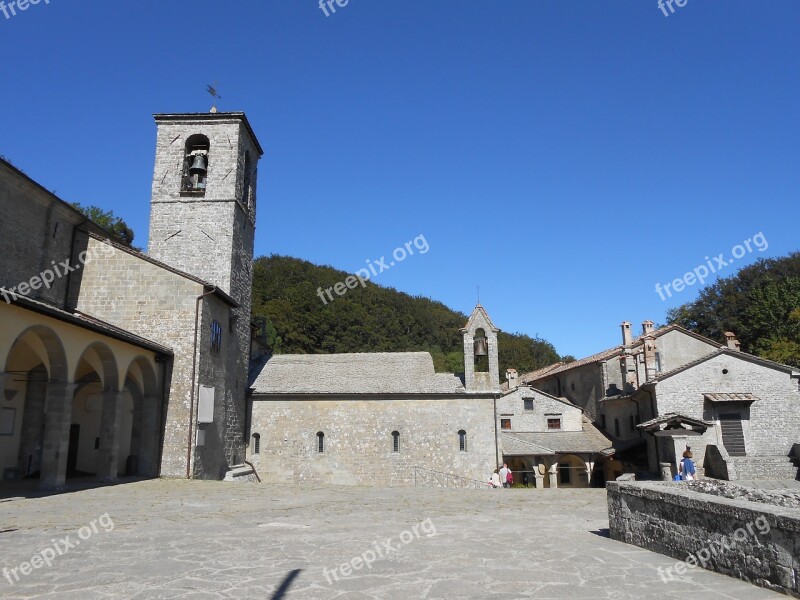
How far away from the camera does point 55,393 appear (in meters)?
13.8

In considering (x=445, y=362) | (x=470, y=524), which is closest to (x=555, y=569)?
(x=470, y=524)

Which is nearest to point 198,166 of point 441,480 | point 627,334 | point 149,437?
point 149,437

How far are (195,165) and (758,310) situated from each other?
42908 millimetres

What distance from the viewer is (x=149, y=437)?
17844mm

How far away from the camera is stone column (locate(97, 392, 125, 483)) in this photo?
15.8 m

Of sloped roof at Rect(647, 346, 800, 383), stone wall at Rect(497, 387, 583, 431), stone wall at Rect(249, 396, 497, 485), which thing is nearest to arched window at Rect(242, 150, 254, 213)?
stone wall at Rect(249, 396, 497, 485)

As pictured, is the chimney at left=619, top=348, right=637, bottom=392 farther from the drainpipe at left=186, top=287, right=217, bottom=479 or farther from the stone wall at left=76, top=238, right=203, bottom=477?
the stone wall at left=76, top=238, right=203, bottom=477

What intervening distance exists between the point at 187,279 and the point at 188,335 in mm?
1881

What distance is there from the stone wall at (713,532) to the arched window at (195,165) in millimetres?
20671

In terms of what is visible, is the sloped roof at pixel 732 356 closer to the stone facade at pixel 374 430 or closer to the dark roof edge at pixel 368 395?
the stone facade at pixel 374 430

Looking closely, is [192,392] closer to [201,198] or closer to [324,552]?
[201,198]

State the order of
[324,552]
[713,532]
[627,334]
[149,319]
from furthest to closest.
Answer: [627,334]
[149,319]
[324,552]
[713,532]

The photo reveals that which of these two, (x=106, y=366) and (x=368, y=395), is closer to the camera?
(x=106, y=366)

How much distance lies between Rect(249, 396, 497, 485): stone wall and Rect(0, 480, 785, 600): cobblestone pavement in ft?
40.7
